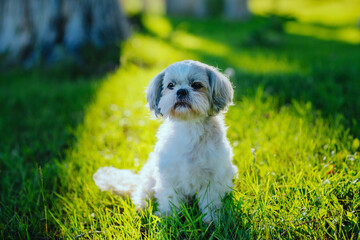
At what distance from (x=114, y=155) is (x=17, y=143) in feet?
5.67

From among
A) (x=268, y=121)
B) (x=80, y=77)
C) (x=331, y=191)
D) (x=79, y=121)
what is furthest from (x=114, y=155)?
(x=80, y=77)

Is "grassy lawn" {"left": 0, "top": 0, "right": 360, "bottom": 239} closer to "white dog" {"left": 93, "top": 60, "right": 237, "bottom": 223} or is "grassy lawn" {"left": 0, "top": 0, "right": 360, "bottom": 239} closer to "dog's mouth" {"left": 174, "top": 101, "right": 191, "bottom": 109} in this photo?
"white dog" {"left": 93, "top": 60, "right": 237, "bottom": 223}

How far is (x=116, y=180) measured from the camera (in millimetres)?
2768

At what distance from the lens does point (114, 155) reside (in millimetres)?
3400

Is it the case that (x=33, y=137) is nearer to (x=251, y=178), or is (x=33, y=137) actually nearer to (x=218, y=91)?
(x=218, y=91)

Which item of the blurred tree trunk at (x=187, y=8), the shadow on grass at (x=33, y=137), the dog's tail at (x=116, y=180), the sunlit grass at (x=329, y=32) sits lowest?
the shadow on grass at (x=33, y=137)

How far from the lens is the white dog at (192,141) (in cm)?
237

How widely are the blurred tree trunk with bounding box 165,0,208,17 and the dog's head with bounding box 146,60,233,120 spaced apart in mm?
19329

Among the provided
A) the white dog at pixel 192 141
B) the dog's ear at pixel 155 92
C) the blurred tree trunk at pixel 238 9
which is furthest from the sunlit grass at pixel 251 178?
the blurred tree trunk at pixel 238 9

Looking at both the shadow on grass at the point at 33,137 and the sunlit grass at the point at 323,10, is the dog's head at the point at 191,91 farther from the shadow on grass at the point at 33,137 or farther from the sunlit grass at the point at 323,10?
the sunlit grass at the point at 323,10

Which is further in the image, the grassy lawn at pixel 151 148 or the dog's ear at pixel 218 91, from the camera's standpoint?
the dog's ear at pixel 218 91

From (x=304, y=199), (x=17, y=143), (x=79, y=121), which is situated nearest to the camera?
(x=304, y=199)

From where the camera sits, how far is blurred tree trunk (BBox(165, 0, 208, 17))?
67.3ft

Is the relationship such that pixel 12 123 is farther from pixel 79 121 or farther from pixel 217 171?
pixel 217 171
